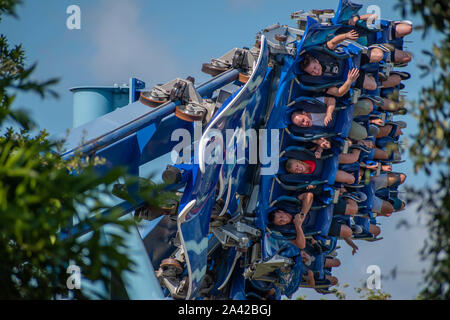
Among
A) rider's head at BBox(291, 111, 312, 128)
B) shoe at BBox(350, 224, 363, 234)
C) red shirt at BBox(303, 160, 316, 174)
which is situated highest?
rider's head at BBox(291, 111, 312, 128)

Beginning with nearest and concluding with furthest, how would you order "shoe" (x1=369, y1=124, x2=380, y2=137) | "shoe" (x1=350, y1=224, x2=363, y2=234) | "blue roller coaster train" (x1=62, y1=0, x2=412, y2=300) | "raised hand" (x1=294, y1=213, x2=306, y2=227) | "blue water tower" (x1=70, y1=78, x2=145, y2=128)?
"blue roller coaster train" (x1=62, y1=0, x2=412, y2=300), "raised hand" (x1=294, y1=213, x2=306, y2=227), "shoe" (x1=369, y1=124, x2=380, y2=137), "shoe" (x1=350, y1=224, x2=363, y2=234), "blue water tower" (x1=70, y1=78, x2=145, y2=128)

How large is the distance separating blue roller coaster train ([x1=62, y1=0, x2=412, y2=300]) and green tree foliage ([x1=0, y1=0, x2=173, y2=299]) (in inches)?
109

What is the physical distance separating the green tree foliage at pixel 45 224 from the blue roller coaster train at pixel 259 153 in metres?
2.78

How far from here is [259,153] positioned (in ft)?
24.8

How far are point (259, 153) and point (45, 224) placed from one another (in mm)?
4735

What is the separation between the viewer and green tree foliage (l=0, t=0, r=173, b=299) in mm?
2971

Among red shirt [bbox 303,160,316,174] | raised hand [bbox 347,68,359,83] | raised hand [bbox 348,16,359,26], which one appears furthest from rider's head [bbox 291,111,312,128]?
raised hand [bbox 348,16,359,26]

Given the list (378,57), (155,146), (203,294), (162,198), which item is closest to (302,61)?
(378,57)

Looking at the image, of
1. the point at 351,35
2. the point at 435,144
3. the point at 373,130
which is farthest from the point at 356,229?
the point at 435,144

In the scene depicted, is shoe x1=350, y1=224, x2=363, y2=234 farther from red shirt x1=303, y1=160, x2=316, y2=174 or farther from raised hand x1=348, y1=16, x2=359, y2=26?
raised hand x1=348, y1=16, x2=359, y2=26

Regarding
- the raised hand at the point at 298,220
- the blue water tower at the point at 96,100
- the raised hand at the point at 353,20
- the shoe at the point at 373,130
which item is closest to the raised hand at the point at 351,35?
the raised hand at the point at 353,20

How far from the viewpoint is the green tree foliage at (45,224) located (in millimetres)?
2971

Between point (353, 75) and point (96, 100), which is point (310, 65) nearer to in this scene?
point (353, 75)
